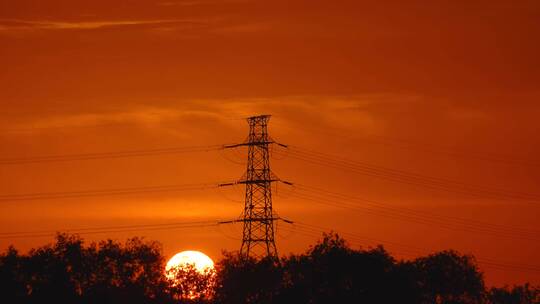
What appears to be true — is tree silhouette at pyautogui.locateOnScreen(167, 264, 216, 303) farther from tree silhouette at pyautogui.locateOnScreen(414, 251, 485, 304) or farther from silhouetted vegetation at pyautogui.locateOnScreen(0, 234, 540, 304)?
tree silhouette at pyautogui.locateOnScreen(414, 251, 485, 304)

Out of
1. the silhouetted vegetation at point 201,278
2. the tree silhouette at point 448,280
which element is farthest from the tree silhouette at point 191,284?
the tree silhouette at point 448,280

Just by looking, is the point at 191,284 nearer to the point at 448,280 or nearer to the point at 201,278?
the point at 201,278

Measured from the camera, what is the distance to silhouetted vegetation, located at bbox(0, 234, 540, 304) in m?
124

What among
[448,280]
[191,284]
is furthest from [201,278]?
[448,280]

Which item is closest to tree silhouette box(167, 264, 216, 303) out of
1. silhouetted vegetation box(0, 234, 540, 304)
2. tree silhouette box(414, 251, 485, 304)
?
silhouetted vegetation box(0, 234, 540, 304)

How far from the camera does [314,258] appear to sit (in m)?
132

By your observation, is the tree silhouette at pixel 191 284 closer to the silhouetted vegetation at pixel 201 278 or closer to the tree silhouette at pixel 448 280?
the silhouetted vegetation at pixel 201 278

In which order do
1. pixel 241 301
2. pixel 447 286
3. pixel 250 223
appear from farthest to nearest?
pixel 447 286
pixel 241 301
pixel 250 223

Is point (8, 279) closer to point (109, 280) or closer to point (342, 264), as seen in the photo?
point (109, 280)

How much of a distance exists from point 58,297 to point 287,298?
83.3ft

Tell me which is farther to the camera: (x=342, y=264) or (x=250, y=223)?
(x=342, y=264)

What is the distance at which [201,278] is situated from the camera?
130 metres

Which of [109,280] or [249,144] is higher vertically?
[249,144]

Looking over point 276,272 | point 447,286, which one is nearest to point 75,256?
point 276,272
